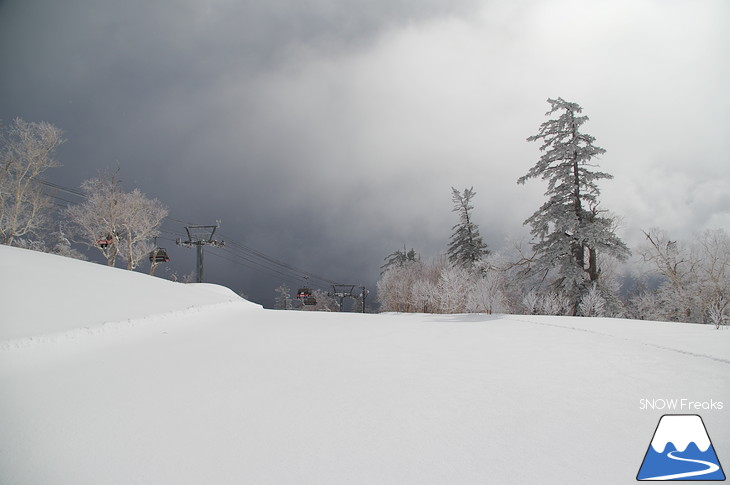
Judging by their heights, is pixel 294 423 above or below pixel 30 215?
below

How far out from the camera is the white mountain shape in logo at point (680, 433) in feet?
9.44

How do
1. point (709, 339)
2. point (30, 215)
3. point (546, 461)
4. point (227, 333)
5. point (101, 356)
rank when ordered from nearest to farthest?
point (546, 461) → point (101, 356) → point (709, 339) → point (227, 333) → point (30, 215)

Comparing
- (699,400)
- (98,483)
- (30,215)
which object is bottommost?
(98,483)

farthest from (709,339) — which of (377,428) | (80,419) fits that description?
(80,419)

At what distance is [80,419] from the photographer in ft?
11.9

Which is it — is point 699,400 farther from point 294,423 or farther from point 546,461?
point 294,423

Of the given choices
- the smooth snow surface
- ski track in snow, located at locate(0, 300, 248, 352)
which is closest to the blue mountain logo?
the smooth snow surface

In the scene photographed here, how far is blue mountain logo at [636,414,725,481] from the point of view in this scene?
261cm

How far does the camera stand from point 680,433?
3104 mm

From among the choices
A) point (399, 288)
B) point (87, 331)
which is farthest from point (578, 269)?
point (399, 288)

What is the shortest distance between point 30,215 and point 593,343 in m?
32.3

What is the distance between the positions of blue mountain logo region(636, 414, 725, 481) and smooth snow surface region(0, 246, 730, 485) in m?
0.14

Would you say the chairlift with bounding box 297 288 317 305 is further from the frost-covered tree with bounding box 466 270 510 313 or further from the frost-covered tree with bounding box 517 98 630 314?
the frost-covered tree with bounding box 517 98 630 314

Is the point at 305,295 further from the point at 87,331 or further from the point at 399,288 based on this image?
the point at 87,331
